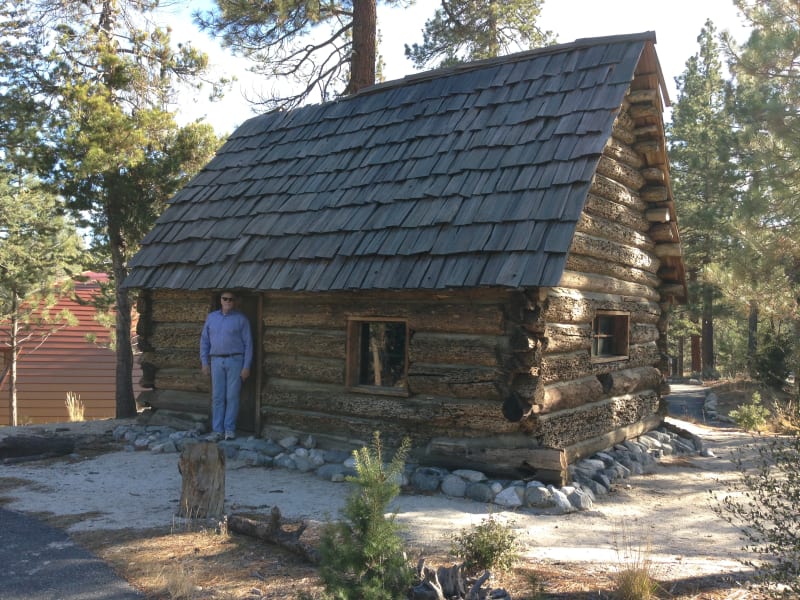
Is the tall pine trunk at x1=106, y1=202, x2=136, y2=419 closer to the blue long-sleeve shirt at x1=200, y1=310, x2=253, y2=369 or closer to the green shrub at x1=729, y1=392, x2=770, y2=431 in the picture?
the blue long-sleeve shirt at x1=200, y1=310, x2=253, y2=369

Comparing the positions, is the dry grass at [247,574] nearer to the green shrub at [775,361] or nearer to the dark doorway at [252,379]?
the dark doorway at [252,379]

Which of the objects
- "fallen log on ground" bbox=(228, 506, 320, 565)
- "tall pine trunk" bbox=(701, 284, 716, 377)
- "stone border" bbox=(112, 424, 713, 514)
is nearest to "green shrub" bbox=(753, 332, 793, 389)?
"stone border" bbox=(112, 424, 713, 514)

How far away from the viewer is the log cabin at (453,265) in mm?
7996

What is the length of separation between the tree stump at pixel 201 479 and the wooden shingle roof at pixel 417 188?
2.96 metres

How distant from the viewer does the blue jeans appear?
10.2m

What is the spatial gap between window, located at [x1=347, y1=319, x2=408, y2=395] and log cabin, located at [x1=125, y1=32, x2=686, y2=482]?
0.03 meters

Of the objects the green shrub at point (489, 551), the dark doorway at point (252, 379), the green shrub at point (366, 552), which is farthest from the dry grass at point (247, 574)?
the dark doorway at point (252, 379)

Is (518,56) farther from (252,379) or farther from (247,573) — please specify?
(247,573)

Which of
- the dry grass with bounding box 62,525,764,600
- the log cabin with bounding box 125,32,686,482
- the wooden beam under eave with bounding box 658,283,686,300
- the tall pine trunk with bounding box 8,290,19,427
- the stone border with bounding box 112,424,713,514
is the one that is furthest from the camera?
the tall pine trunk with bounding box 8,290,19,427

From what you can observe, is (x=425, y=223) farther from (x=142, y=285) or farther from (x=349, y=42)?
(x=349, y=42)

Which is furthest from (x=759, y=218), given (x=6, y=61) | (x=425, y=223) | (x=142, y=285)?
(x=6, y=61)

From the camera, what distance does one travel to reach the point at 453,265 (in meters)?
8.03

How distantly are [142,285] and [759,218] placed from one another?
43.1 ft

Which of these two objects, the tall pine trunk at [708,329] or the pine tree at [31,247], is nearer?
the pine tree at [31,247]
